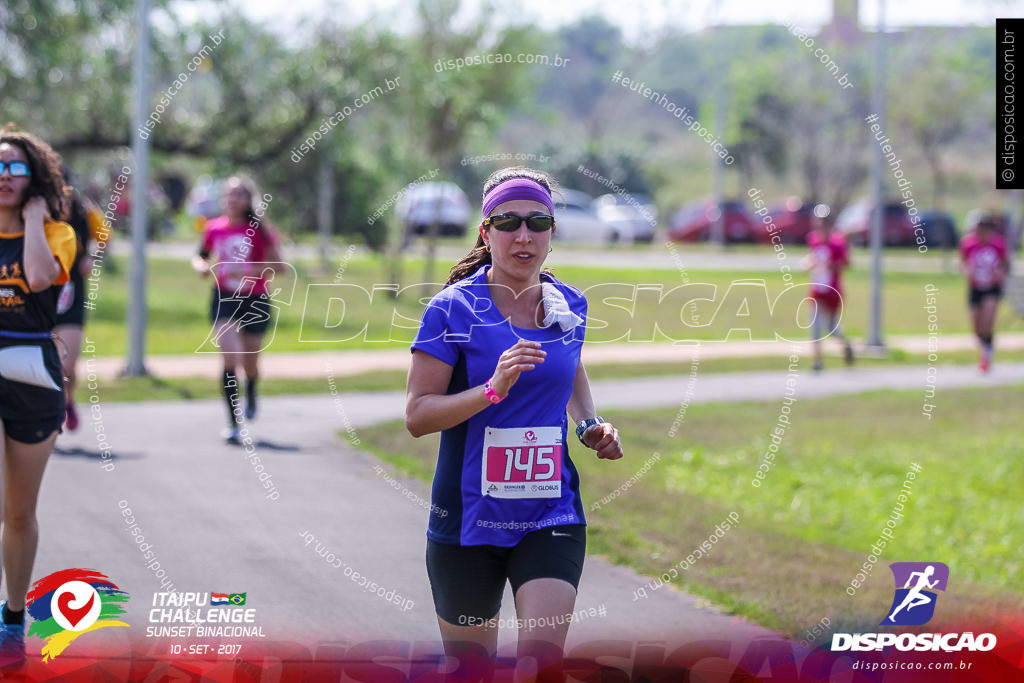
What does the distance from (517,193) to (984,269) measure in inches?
473

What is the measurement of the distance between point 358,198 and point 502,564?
63.5ft

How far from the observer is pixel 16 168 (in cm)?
470

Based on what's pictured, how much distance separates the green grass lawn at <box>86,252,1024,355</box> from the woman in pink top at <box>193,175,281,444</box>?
144 centimetres

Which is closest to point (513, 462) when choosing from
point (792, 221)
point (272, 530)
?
point (272, 530)

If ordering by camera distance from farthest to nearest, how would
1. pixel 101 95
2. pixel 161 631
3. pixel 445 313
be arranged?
pixel 101 95, pixel 161 631, pixel 445 313

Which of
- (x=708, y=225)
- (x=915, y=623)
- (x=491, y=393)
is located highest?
(x=708, y=225)

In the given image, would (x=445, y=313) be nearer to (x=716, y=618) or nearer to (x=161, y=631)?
(x=161, y=631)

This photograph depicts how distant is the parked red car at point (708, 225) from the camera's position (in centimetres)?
4141

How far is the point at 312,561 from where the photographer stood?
6.14 metres

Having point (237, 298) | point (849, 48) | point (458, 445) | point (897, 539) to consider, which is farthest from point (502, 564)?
point (849, 48)

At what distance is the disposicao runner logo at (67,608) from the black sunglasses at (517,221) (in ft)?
7.20

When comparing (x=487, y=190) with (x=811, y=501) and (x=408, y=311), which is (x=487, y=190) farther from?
(x=408, y=311)

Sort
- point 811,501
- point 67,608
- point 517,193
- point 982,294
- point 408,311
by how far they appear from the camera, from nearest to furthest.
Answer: point 517,193 < point 67,608 < point 811,501 < point 408,311 < point 982,294

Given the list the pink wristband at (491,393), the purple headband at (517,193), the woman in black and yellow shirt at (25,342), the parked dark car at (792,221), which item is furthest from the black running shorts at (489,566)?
the parked dark car at (792,221)
